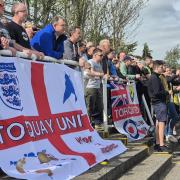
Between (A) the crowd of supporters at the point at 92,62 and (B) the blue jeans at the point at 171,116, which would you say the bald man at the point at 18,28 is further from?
(B) the blue jeans at the point at 171,116

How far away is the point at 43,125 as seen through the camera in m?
5.17

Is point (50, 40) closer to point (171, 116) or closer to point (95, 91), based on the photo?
point (95, 91)

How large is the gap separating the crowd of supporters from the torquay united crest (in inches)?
10.2

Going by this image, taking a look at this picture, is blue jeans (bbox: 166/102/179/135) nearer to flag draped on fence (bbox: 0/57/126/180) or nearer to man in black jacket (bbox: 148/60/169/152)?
man in black jacket (bbox: 148/60/169/152)

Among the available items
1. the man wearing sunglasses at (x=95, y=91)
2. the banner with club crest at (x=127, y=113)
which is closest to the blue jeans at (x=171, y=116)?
the banner with club crest at (x=127, y=113)

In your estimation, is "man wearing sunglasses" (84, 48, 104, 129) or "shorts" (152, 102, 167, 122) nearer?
"man wearing sunglasses" (84, 48, 104, 129)

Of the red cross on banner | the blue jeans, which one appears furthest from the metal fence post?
the red cross on banner

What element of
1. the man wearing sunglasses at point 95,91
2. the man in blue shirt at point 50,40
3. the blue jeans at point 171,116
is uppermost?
the man in blue shirt at point 50,40

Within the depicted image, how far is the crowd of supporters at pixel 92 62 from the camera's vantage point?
6.00 meters

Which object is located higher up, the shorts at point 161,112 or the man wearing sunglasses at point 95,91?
the man wearing sunglasses at point 95,91

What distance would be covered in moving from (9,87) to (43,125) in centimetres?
68

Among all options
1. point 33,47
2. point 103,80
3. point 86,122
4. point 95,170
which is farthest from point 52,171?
point 103,80

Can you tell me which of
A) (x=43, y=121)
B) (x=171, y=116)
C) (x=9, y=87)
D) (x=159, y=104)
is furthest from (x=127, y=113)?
(x=9, y=87)

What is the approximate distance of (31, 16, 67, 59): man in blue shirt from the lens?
6.61 m
